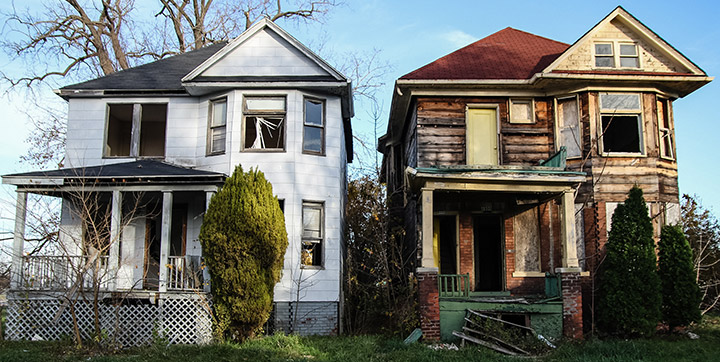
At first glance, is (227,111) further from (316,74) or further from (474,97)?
(474,97)

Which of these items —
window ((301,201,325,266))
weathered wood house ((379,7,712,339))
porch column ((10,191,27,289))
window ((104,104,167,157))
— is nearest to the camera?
porch column ((10,191,27,289))

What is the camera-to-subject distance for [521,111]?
15.3m

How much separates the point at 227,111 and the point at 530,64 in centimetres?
807

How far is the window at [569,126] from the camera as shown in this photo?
14.7m

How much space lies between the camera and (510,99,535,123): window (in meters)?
15.2

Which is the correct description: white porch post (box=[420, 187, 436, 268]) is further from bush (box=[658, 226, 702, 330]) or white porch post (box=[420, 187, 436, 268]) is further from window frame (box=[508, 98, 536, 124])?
bush (box=[658, 226, 702, 330])

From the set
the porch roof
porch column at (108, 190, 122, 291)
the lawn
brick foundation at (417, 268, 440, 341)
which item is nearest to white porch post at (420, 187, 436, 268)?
brick foundation at (417, 268, 440, 341)

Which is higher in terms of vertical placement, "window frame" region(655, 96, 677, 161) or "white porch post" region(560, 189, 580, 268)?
"window frame" region(655, 96, 677, 161)

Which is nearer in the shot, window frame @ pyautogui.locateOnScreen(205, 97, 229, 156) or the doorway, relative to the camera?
window frame @ pyautogui.locateOnScreen(205, 97, 229, 156)

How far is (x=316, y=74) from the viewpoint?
14.6 metres

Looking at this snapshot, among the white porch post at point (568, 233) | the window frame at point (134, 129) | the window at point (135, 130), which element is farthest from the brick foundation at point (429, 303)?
the window at point (135, 130)

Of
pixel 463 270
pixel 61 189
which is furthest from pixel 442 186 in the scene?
pixel 61 189

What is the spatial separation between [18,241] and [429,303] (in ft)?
29.9

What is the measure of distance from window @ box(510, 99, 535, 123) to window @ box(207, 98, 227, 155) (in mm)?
7401
